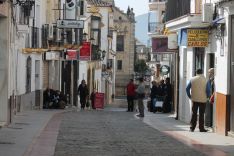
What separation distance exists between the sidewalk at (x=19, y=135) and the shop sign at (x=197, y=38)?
5.25 metres

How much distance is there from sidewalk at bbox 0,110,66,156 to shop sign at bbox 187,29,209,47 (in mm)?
5252

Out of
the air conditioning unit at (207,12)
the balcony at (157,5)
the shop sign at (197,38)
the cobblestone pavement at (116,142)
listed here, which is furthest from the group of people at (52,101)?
the balcony at (157,5)

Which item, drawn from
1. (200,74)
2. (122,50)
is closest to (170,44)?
(200,74)

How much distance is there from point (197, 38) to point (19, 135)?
6.72 meters

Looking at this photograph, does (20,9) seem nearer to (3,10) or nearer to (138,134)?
(3,10)

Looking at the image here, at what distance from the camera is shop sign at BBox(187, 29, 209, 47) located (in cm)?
2088

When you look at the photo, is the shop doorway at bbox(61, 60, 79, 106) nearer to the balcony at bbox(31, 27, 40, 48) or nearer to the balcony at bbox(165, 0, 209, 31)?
the balcony at bbox(31, 27, 40, 48)

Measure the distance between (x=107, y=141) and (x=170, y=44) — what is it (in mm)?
12126

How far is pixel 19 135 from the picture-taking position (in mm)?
17438

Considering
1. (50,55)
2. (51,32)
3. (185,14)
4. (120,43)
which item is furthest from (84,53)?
(120,43)

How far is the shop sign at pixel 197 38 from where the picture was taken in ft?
68.5

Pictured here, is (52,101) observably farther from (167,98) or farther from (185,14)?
(185,14)

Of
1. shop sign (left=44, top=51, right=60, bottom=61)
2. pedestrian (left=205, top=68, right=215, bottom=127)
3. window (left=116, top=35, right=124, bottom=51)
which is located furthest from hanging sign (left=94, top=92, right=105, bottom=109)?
window (left=116, top=35, right=124, bottom=51)

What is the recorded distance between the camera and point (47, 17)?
39.1 m
